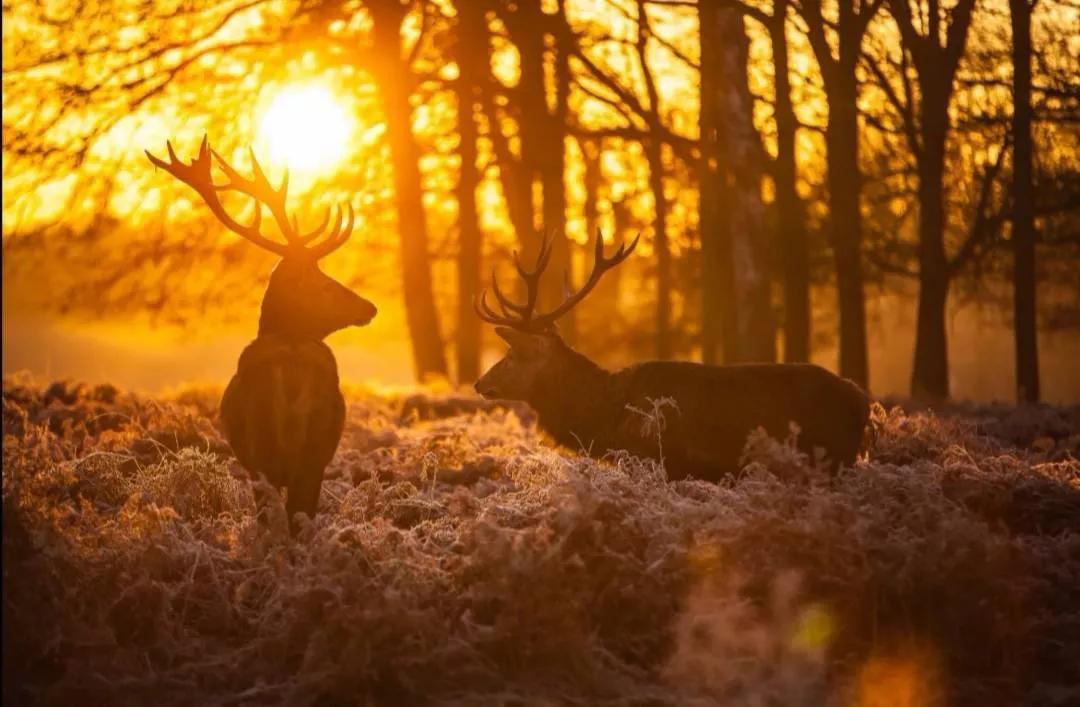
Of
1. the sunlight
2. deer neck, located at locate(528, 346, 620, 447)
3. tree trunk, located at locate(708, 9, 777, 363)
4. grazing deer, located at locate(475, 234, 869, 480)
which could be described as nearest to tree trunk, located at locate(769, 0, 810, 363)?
tree trunk, located at locate(708, 9, 777, 363)

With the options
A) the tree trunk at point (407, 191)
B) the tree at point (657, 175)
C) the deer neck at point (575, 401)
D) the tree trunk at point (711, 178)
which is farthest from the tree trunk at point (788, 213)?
the deer neck at point (575, 401)

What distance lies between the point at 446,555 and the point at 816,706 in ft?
7.16

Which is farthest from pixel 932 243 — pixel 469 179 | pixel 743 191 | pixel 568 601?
pixel 568 601

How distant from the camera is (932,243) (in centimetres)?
1912

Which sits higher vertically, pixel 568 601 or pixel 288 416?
pixel 288 416

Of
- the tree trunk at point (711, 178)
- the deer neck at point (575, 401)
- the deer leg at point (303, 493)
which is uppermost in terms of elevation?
the tree trunk at point (711, 178)

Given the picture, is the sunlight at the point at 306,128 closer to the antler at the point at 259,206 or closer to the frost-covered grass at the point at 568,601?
the antler at the point at 259,206

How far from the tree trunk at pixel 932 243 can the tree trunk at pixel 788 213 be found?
5.90ft

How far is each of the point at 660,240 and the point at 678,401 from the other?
17.0m

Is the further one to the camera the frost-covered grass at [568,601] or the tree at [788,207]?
the tree at [788,207]

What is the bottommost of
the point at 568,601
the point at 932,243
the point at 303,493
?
the point at 568,601

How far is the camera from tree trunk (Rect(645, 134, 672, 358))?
2489 centimetres

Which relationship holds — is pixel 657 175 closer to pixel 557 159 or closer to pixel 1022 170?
pixel 557 159

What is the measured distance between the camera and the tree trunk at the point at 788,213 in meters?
18.0
